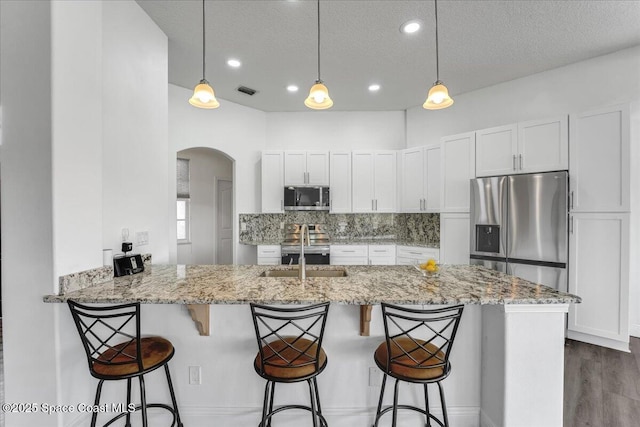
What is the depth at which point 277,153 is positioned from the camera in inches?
178

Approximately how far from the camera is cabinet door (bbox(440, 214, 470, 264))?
3.64m

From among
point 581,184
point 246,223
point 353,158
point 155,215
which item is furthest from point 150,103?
point 581,184

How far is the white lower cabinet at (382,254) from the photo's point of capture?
4266 mm

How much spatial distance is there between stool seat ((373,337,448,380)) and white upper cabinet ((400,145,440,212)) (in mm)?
2843

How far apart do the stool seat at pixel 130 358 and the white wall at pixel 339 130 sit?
12.3 feet

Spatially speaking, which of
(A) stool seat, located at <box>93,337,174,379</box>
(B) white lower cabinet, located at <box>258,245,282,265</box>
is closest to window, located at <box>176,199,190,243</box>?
(B) white lower cabinet, located at <box>258,245,282,265</box>

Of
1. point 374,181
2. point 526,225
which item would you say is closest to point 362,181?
point 374,181

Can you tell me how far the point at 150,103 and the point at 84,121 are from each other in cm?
80

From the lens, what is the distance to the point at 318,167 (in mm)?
4531

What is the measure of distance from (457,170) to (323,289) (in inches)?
115

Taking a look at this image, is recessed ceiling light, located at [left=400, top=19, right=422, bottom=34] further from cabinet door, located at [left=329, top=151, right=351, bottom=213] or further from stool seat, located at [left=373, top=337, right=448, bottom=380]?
stool seat, located at [left=373, top=337, right=448, bottom=380]

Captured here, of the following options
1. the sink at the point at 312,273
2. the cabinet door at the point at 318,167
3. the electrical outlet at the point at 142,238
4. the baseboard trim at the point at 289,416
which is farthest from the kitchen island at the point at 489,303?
the cabinet door at the point at 318,167

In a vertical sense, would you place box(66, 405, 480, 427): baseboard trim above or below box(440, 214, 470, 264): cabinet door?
below

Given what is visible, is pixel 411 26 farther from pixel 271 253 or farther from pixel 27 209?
pixel 271 253
